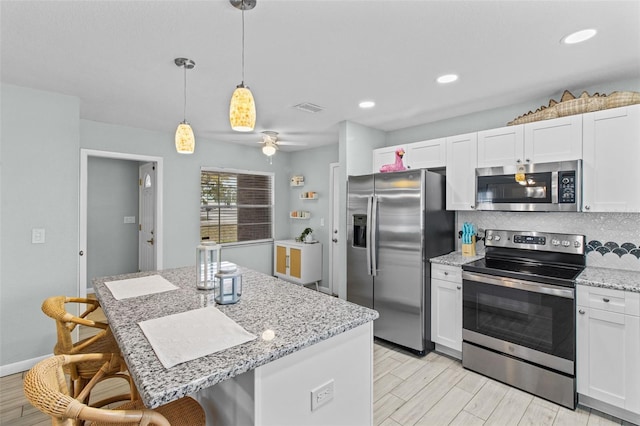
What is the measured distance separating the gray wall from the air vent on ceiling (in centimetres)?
356

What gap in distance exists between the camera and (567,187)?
251 cm

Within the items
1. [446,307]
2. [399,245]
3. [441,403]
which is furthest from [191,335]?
[446,307]

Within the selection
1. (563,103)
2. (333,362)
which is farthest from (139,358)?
(563,103)

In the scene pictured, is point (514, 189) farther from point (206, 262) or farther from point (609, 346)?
point (206, 262)

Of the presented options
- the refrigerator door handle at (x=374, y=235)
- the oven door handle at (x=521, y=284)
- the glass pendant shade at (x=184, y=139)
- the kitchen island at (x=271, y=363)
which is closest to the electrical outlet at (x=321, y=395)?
the kitchen island at (x=271, y=363)

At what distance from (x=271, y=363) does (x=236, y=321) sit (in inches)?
12.7

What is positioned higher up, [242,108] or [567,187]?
[242,108]

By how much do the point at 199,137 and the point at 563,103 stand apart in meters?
4.34

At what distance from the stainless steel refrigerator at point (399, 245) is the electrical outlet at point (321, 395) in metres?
1.89

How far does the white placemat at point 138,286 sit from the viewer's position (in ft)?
6.15

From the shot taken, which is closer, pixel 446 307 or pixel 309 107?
pixel 446 307

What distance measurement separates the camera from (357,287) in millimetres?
3592

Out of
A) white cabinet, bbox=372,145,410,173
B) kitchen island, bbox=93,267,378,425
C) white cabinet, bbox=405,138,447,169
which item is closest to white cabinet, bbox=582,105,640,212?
white cabinet, bbox=405,138,447,169

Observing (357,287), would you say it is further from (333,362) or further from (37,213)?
(37,213)
